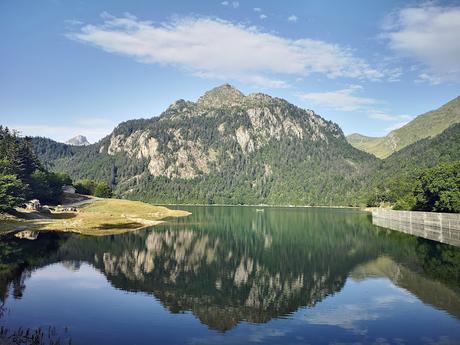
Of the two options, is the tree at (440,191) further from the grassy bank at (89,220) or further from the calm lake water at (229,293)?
the grassy bank at (89,220)

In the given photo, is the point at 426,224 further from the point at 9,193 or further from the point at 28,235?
the point at 9,193

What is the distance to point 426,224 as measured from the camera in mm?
130375

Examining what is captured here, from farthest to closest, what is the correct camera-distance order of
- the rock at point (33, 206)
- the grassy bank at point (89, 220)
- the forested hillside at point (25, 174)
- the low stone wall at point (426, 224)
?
the forested hillside at point (25, 174) → the rock at point (33, 206) → the grassy bank at point (89, 220) → the low stone wall at point (426, 224)

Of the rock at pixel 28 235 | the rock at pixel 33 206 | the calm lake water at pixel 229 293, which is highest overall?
the rock at pixel 33 206

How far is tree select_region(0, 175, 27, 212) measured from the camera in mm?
115000

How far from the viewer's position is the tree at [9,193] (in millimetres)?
115000

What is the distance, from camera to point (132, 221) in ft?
513

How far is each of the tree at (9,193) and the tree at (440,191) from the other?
129 meters

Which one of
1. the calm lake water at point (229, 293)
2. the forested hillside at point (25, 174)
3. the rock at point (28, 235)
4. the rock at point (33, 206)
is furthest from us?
the forested hillside at point (25, 174)

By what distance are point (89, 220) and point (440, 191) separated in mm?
120008

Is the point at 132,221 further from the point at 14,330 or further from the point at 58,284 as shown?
the point at 14,330

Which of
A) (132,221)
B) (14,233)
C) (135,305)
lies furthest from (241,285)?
(132,221)

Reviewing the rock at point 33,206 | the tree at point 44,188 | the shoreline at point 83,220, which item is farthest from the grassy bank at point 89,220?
the tree at point 44,188

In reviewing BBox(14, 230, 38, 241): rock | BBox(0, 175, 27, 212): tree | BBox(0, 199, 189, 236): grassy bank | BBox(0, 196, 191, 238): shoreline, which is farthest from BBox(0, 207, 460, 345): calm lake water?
BBox(0, 175, 27, 212): tree
